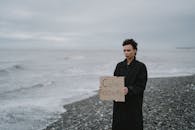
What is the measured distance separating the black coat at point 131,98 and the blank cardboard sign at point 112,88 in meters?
0.12

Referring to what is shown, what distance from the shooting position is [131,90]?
17.2 ft

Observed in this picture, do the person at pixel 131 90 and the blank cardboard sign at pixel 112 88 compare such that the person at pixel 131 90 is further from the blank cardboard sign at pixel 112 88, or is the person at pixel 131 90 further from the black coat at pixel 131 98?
the blank cardboard sign at pixel 112 88

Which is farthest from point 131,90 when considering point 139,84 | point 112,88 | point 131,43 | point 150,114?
point 150,114

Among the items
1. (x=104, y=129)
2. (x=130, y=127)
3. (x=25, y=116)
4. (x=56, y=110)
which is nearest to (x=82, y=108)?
(x=56, y=110)

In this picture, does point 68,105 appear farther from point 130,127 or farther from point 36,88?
point 130,127

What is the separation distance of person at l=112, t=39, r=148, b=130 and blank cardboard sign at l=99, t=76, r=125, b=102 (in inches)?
4.1

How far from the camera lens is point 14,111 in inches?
617

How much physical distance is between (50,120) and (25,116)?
6.00ft

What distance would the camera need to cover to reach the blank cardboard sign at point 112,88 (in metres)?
5.44

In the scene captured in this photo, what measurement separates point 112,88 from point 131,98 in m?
0.46

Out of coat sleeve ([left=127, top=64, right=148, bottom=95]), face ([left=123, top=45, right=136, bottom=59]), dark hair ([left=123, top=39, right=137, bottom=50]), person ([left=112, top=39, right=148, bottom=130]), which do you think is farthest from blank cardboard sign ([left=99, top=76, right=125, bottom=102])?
dark hair ([left=123, top=39, right=137, bottom=50])

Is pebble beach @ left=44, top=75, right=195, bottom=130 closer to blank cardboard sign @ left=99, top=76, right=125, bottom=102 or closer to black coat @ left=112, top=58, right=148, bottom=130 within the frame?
black coat @ left=112, top=58, right=148, bottom=130

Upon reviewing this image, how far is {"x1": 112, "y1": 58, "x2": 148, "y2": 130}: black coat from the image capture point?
5.30 meters

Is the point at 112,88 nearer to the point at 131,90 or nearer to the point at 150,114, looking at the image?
the point at 131,90
